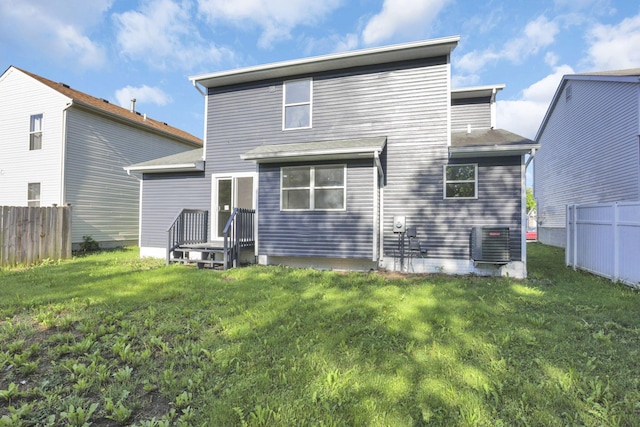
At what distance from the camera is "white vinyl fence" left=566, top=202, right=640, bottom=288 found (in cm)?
584

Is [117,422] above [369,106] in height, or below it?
below

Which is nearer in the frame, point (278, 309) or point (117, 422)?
point (117, 422)

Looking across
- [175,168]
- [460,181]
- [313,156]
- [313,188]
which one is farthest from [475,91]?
[175,168]

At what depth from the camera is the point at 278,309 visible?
14.3ft

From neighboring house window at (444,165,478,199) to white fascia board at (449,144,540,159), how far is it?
0.33 m

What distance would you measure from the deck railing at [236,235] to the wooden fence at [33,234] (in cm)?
544

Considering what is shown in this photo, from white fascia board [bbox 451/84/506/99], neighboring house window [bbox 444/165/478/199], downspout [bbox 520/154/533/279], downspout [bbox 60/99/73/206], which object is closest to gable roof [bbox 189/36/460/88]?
white fascia board [bbox 451/84/506/99]

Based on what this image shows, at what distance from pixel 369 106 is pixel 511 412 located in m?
7.49

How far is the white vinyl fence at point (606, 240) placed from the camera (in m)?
5.84

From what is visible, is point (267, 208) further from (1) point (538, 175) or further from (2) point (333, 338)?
(1) point (538, 175)

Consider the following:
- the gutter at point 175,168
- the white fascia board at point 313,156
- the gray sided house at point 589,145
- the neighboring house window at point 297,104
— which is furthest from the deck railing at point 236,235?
the gray sided house at point 589,145

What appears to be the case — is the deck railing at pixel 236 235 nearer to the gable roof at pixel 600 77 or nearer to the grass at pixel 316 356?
the grass at pixel 316 356

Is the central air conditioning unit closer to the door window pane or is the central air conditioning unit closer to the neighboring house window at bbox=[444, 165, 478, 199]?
the neighboring house window at bbox=[444, 165, 478, 199]

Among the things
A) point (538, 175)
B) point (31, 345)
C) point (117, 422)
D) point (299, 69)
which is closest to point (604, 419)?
point (117, 422)
